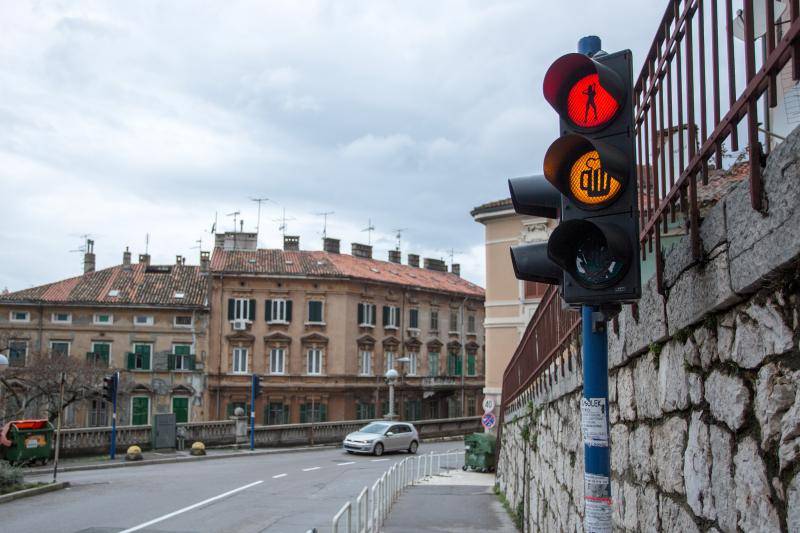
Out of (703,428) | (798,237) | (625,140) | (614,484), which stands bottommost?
(614,484)

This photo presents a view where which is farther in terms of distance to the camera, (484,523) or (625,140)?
(484,523)

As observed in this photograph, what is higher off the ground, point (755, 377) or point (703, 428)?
point (755, 377)

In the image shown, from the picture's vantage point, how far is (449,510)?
17.4 m

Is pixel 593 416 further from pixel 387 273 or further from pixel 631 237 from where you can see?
pixel 387 273

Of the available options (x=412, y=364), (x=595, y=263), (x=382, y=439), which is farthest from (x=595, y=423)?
(x=412, y=364)

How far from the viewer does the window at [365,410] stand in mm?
60031

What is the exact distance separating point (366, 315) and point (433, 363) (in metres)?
8.72

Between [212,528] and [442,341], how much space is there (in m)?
53.4

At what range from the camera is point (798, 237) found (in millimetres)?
2484

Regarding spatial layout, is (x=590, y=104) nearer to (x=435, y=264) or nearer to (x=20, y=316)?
(x=20, y=316)

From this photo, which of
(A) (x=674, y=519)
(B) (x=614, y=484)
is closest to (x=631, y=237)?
(A) (x=674, y=519)

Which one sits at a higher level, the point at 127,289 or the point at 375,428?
the point at 127,289

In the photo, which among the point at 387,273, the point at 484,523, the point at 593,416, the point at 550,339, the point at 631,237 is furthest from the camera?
the point at 387,273

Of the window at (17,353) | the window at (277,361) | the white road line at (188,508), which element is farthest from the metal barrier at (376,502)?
the window at (17,353)
